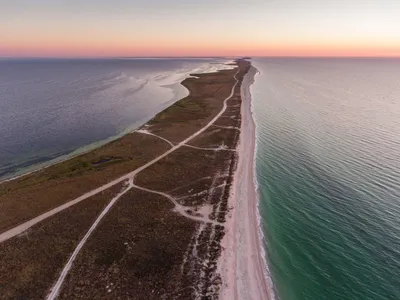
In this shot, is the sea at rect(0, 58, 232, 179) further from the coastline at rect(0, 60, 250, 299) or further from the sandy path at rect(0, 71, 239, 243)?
the sandy path at rect(0, 71, 239, 243)

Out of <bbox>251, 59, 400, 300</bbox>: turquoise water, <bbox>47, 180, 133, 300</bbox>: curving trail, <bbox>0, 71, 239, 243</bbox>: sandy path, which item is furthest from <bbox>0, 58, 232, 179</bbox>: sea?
<bbox>251, 59, 400, 300</bbox>: turquoise water

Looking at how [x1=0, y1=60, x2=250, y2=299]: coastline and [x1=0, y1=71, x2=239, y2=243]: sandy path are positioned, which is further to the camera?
[x1=0, y1=71, x2=239, y2=243]: sandy path

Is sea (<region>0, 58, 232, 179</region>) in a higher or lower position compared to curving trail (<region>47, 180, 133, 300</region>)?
lower

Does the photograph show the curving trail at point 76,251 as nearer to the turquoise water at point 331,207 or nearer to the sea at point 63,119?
the turquoise water at point 331,207

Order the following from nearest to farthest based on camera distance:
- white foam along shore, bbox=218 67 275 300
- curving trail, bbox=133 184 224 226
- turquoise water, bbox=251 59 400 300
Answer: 1. white foam along shore, bbox=218 67 275 300
2. turquoise water, bbox=251 59 400 300
3. curving trail, bbox=133 184 224 226

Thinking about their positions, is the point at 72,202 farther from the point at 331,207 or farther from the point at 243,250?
the point at 331,207

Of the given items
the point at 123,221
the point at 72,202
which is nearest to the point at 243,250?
the point at 123,221
